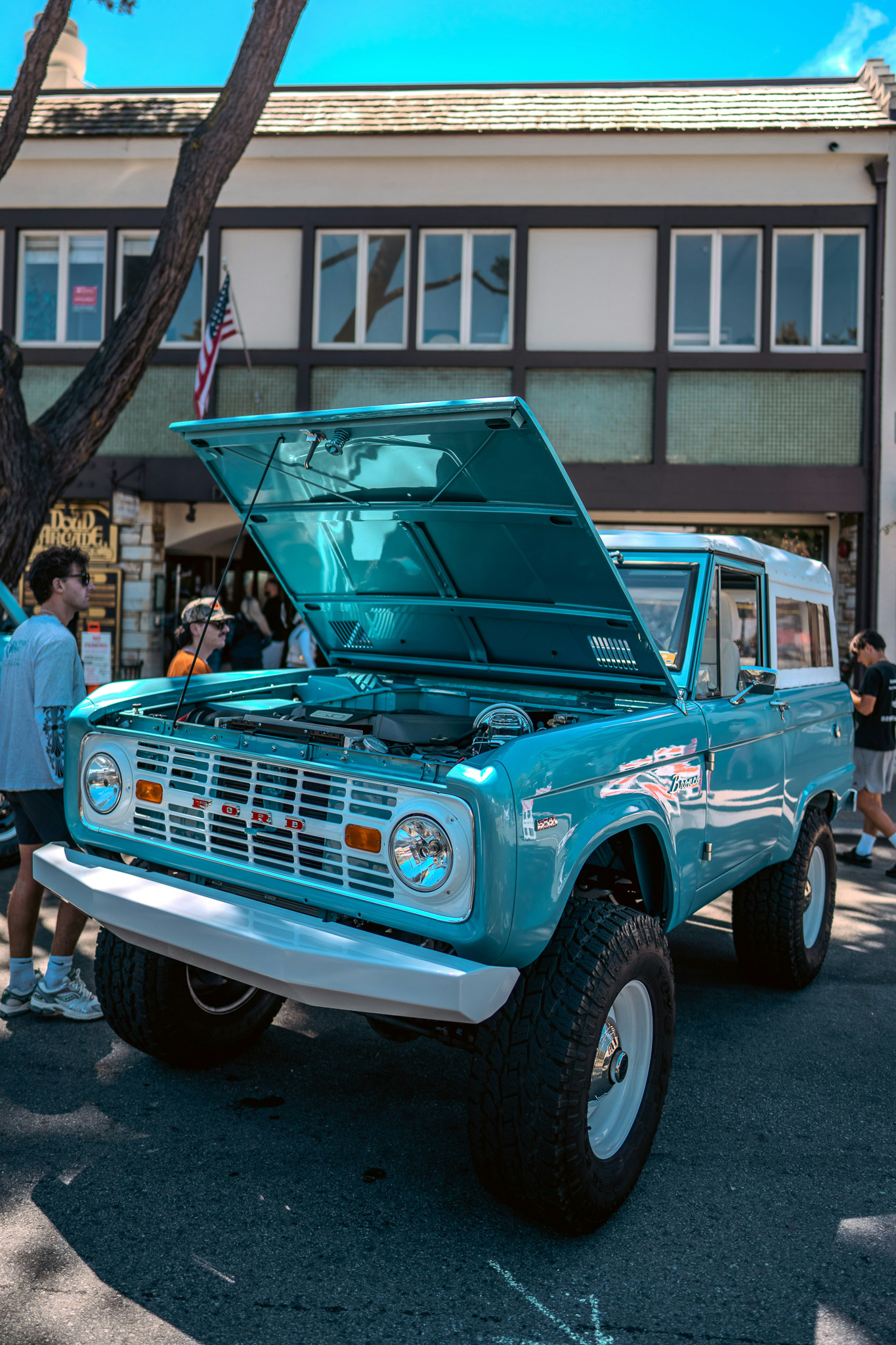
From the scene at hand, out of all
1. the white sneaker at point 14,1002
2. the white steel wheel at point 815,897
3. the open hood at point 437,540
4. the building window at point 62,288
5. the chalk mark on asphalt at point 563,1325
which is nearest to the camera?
the chalk mark on asphalt at point 563,1325

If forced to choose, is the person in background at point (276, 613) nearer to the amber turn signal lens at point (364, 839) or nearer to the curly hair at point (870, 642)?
the curly hair at point (870, 642)

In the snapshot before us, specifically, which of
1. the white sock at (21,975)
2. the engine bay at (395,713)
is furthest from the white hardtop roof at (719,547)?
the white sock at (21,975)

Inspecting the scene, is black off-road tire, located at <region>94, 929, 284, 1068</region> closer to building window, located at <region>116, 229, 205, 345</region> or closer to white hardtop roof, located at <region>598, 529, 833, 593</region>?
white hardtop roof, located at <region>598, 529, 833, 593</region>

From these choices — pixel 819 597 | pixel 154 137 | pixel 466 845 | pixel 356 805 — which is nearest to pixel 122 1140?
pixel 356 805

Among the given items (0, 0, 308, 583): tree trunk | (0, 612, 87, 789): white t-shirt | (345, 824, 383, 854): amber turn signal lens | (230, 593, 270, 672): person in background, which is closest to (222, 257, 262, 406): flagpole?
(230, 593, 270, 672): person in background

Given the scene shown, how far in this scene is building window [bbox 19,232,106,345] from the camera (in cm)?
1392

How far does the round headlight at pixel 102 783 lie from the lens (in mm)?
3564

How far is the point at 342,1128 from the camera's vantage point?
3537 millimetres

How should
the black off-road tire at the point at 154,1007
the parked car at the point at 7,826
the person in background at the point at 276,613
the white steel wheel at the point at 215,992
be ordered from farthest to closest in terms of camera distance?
the person in background at the point at 276,613
the parked car at the point at 7,826
the white steel wheel at the point at 215,992
the black off-road tire at the point at 154,1007

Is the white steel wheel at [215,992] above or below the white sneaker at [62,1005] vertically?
above

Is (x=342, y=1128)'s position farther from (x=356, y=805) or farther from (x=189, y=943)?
(x=356, y=805)

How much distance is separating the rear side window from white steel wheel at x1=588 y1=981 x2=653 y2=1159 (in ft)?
7.20

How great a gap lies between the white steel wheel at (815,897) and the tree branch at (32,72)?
772 cm

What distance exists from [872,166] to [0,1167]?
13.7 m
